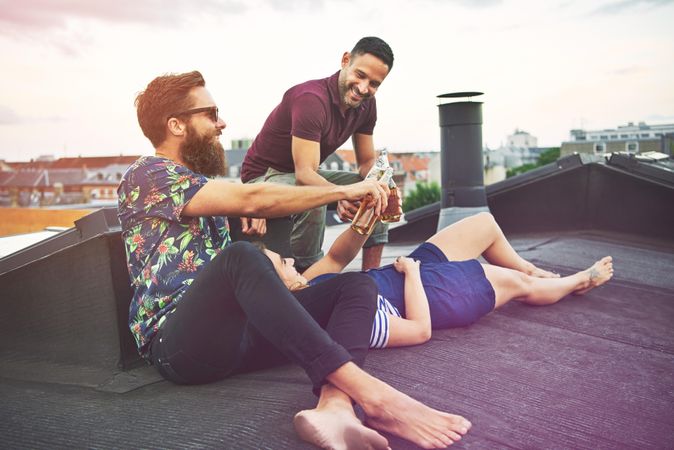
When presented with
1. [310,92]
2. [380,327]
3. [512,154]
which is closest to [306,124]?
[310,92]

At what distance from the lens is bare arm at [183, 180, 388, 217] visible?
2090 millimetres

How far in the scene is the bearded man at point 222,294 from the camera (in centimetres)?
165

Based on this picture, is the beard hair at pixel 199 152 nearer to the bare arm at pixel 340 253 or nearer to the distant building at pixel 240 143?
the bare arm at pixel 340 253

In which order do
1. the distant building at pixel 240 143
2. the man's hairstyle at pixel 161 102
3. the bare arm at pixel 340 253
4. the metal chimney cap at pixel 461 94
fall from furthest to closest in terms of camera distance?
the distant building at pixel 240 143, the metal chimney cap at pixel 461 94, the bare arm at pixel 340 253, the man's hairstyle at pixel 161 102

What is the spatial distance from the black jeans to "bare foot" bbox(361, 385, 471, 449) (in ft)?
0.50

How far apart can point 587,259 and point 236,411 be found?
3.25m

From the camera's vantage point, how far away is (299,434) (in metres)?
1.62

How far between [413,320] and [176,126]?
1118mm

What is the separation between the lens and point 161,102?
2.21m

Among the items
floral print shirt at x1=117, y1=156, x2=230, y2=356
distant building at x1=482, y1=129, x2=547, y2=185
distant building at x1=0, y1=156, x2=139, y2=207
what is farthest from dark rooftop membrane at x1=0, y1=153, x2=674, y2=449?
distant building at x1=0, y1=156, x2=139, y2=207

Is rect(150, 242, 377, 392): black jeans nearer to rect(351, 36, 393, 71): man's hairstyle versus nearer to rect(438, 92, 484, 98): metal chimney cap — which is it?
rect(351, 36, 393, 71): man's hairstyle

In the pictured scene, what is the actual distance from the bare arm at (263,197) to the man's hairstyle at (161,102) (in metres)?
0.30

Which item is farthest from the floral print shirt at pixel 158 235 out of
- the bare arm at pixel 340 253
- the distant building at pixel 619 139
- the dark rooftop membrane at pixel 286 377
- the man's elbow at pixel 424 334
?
the distant building at pixel 619 139

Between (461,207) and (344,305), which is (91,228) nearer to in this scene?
(344,305)
